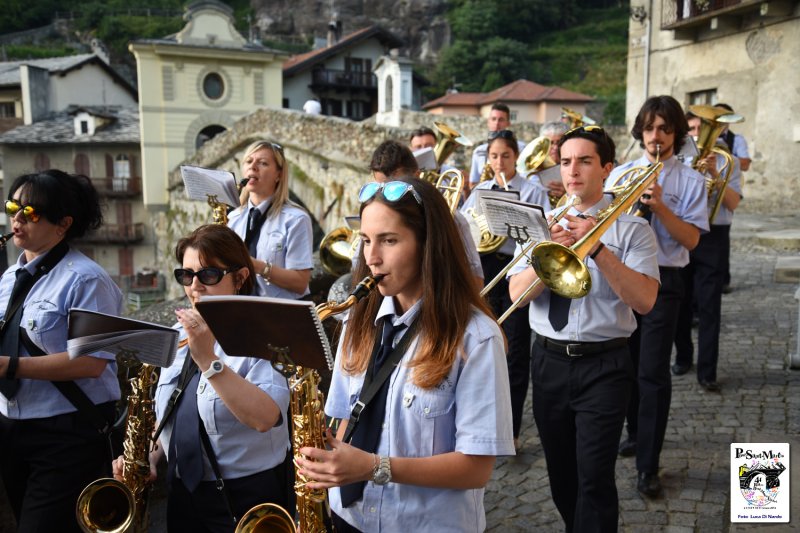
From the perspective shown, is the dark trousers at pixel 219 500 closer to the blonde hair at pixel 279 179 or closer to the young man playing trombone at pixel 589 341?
the young man playing trombone at pixel 589 341

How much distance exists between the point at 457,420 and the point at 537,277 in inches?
54.4

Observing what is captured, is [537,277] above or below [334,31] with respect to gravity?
below

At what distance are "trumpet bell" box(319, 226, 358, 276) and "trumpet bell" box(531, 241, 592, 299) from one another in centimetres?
320

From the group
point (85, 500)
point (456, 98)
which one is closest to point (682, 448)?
point (85, 500)

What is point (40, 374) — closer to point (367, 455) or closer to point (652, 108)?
point (367, 455)

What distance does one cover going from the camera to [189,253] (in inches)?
105

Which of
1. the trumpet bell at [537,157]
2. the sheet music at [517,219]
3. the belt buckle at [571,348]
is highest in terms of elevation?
the trumpet bell at [537,157]

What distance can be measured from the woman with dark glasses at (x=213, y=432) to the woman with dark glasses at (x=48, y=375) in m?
0.43

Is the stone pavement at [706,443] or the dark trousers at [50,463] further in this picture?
the stone pavement at [706,443]

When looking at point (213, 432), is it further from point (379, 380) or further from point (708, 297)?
point (708, 297)

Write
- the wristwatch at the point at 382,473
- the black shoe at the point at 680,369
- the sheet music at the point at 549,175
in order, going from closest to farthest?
the wristwatch at the point at 382,473 → the sheet music at the point at 549,175 → the black shoe at the point at 680,369

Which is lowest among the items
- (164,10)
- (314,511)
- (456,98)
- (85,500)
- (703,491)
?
(703,491)

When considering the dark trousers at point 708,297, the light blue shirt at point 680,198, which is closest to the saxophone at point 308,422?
the light blue shirt at point 680,198

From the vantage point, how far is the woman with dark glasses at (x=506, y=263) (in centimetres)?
476
